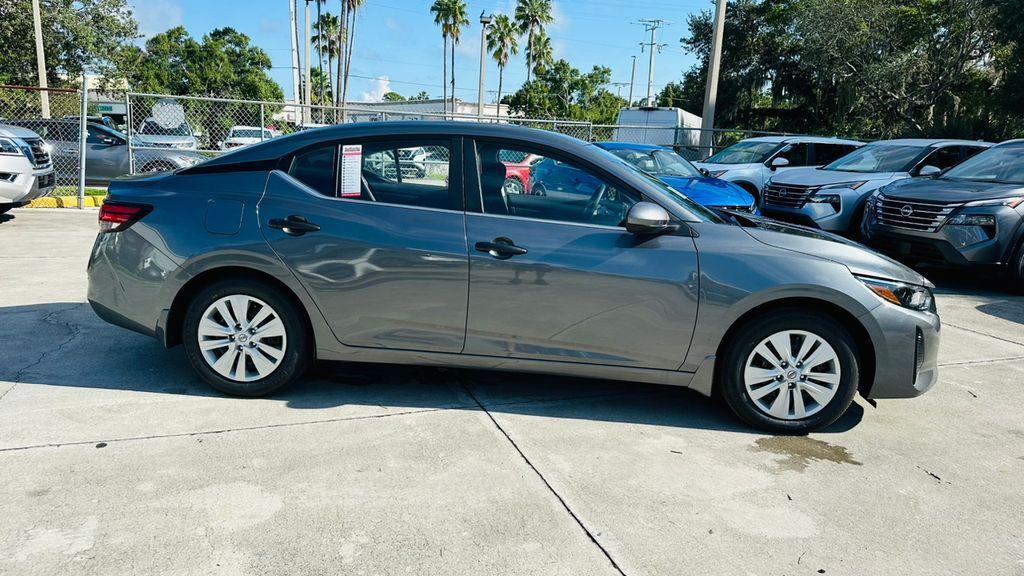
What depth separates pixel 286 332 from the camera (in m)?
4.10

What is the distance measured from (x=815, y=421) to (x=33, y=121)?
565 inches

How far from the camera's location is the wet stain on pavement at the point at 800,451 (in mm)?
3730

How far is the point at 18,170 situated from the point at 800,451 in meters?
10.2

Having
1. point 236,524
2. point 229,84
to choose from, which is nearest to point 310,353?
point 236,524

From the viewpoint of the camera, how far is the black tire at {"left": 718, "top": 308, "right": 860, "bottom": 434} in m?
3.92

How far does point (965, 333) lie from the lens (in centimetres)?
659

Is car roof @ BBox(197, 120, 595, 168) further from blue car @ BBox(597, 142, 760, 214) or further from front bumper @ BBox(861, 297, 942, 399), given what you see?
blue car @ BBox(597, 142, 760, 214)

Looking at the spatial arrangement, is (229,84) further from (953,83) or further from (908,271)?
(908,271)

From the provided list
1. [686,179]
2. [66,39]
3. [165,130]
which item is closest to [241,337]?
[686,179]

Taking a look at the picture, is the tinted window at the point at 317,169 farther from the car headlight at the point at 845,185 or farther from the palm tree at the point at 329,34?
the palm tree at the point at 329,34

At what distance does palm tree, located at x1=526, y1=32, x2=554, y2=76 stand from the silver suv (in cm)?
5502

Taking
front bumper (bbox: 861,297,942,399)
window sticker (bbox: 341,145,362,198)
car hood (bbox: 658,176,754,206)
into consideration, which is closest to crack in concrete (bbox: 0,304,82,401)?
window sticker (bbox: 341,145,362,198)

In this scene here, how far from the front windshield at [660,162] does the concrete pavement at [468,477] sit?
19.5ft

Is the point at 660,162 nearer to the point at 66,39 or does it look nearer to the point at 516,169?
the point at 516,169
